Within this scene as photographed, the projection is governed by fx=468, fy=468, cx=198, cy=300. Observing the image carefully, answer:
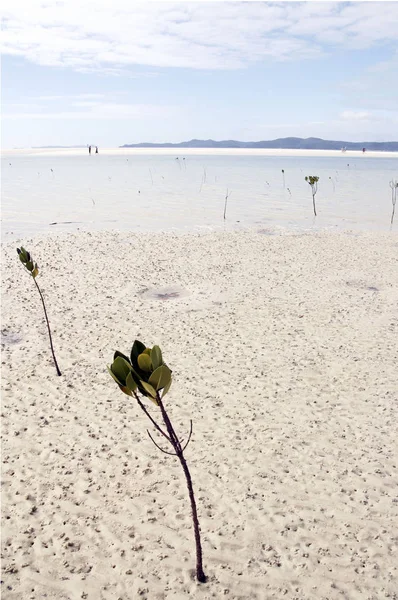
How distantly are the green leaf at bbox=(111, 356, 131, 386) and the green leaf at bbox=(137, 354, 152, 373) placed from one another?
0.10 m

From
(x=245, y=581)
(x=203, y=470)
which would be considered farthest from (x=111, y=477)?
(x=245, y=581)

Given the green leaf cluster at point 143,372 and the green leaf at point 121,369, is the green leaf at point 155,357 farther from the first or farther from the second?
the green leaf at point 121,369

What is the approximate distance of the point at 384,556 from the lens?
158 inches

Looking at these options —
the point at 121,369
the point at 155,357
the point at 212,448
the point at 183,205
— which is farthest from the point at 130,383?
the point at 183,205

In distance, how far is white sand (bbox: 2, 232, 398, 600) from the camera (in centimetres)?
Result: 393

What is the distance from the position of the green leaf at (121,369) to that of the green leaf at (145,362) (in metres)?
0.10

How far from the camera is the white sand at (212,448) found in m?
3.93

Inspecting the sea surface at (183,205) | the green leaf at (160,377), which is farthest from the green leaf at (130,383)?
the sea surface at (183,205)

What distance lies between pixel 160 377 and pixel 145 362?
0.40 feet

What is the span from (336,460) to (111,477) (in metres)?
2.47

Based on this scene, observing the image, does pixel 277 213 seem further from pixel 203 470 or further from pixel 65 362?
pixel 203 470

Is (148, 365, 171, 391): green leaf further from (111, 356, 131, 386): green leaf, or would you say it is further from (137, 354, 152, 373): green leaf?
(111, 356, 131, 386): green leaf

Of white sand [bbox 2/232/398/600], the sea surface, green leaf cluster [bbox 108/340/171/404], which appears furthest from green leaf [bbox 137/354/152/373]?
the sea surface

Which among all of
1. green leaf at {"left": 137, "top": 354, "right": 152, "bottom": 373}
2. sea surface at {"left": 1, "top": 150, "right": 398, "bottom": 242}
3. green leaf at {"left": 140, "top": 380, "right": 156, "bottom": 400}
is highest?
sea surface at {"left": 1, "top": 150, "right": 398, "bottom": 242}
